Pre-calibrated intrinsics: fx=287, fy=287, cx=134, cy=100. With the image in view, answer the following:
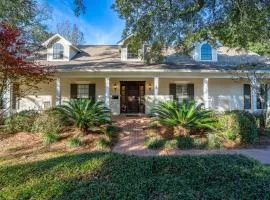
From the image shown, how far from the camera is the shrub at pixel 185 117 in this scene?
11938 mm

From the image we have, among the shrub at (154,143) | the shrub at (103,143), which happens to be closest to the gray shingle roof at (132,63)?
the shrub at (103,143)

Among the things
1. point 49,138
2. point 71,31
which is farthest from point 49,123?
point 71,31

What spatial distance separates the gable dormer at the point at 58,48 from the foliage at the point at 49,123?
6097 mm

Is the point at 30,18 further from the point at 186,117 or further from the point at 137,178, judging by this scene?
the point at 137,178

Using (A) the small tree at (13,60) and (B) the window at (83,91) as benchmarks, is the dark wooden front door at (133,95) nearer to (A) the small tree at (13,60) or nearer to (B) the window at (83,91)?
(B) the window at (83,91)

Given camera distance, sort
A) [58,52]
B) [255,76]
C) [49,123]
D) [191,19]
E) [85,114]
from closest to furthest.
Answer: [85,114]
[49,123]
[191,19]
[255,76]
[58,52]

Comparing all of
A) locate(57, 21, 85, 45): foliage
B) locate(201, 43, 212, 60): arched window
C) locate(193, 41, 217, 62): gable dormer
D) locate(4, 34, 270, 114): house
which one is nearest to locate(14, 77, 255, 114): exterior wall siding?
locate(4, 34, 270, 114): house

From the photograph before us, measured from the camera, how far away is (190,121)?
468 inches

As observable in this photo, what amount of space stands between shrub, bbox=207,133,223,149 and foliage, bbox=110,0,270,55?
400 centimetres

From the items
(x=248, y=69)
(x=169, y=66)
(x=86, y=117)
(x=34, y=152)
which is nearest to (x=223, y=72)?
(x=248, y=69)

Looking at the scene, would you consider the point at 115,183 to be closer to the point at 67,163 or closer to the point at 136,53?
the point at 67,163

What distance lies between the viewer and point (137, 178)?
5094mm

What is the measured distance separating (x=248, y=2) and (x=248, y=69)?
17.9ft

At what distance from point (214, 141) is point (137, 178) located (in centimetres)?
667
